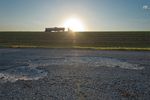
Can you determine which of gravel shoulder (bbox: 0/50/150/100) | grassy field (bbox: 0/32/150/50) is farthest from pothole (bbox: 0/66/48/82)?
grassy field (bbox: 0/32/150/50)

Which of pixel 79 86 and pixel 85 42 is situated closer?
pixel 79 86

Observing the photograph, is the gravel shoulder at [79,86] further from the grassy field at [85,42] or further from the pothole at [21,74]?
the grassy field at [85,42]

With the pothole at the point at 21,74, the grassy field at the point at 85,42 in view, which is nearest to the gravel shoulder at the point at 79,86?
the pothole at the point at 21,74

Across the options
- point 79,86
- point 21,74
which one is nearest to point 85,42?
point 21,74

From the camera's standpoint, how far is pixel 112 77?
9.08m

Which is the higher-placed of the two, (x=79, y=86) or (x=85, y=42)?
(x=79, y=86)

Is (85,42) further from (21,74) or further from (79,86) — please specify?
(79,86)

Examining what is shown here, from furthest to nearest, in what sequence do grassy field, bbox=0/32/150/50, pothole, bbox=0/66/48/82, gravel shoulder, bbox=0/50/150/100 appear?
grassy field, bbox=0/32/150/50
pothole, bbox=0/66/48/82
gravel shoulder, bbox=0/50/150/100

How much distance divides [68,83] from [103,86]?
142 centimetres

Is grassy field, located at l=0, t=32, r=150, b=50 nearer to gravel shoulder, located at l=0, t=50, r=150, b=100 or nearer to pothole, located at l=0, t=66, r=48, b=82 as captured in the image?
pothole, located at l=0, t=66, r=48, b=82

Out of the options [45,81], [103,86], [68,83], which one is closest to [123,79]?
[103,86]

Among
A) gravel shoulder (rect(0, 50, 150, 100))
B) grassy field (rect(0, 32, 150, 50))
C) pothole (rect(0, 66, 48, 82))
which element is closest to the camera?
gravel shoulder (rect(0, 50, 150, 100))

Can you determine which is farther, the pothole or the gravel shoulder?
the pothole

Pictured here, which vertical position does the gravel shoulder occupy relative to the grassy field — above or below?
above
